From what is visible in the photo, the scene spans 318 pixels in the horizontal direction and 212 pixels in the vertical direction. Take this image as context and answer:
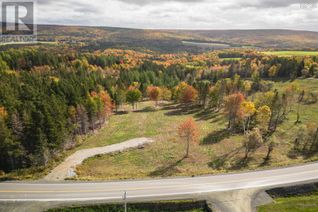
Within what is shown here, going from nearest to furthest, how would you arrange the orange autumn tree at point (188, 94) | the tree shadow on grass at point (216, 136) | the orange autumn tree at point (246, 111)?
the tree shadow on grass at point (216, 136)
the orange autumn tree at point (246, 111)
the orange autumn tree at point (188, 94)

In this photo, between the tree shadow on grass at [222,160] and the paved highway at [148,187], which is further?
the tree shadow on grass at [222,160]

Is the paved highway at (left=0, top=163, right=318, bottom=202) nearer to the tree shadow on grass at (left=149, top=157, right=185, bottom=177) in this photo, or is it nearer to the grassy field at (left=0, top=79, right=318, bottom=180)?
the grassy field at (left=0, top=79, right=318, bottom=180)

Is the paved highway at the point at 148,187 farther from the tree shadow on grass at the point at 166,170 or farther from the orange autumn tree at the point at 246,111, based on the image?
the orange autumn tree at the point at 246,111

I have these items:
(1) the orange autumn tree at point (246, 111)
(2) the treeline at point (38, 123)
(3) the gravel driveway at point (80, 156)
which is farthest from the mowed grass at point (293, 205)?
(2) the treeline at point (38, 123)

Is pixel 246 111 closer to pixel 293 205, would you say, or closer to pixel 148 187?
pixel 293 205

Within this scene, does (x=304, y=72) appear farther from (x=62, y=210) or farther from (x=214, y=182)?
(x=62, y=210)
